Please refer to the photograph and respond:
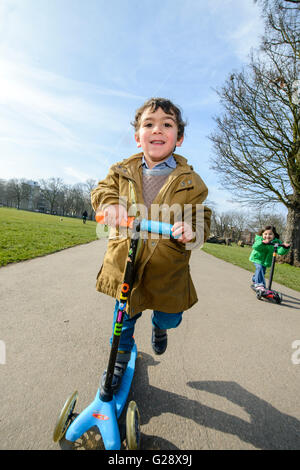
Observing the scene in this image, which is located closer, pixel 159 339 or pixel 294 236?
pixel 159 339

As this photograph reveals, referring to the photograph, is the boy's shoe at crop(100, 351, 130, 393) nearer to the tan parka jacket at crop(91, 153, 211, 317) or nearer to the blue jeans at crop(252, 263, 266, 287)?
the tan parka jacket at crop(91, 153, 211, 317)

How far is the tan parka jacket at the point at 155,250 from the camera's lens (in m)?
1.86

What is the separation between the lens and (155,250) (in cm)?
187

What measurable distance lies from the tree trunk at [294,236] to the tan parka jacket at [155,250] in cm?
1516

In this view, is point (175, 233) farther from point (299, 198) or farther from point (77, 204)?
point (77, 204)

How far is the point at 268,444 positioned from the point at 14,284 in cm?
419

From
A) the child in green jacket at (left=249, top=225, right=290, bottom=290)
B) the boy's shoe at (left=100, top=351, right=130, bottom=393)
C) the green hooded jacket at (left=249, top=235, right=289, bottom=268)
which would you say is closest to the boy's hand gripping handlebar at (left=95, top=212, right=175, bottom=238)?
the boy's shoe at (left=100, top=351, right=130, bottom=393)

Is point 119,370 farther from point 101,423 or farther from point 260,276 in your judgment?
point 260,276

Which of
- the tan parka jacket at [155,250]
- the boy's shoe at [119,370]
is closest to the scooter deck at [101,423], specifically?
the boy's shoe at [119,370]

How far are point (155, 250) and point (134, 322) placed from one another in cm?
69

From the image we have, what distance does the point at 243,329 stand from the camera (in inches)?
144

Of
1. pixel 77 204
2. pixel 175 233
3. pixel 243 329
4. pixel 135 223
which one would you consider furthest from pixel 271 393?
pixel 77 204

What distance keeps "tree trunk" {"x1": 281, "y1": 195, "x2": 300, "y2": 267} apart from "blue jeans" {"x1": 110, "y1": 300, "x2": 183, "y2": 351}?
1494 cm

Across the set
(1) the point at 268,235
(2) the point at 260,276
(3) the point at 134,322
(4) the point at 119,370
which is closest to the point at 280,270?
(1) the point at 268,235
